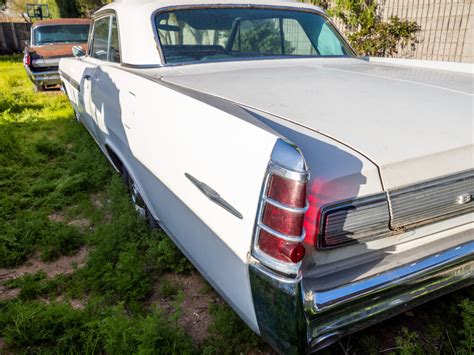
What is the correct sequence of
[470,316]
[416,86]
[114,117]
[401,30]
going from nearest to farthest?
[470,316], [416,86], [114,117], [401,30]

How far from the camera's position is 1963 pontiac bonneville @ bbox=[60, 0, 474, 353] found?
4.10ft

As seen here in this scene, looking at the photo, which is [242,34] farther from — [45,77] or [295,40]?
[45,77]

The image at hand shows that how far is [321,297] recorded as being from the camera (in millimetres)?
1268

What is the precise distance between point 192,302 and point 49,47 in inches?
319

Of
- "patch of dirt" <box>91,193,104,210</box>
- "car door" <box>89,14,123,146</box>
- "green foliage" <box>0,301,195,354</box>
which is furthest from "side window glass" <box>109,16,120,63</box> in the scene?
"green foliage" <box>0,301,195,354</box>

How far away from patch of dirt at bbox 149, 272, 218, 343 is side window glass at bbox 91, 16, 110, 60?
214 centimetres

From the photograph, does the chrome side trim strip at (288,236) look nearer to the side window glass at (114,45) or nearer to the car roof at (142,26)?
the car roof at (142,26)

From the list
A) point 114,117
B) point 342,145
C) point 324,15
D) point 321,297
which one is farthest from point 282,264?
point 324,15

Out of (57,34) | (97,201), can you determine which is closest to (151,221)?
(97,201)

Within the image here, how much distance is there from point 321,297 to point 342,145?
1.73 ft

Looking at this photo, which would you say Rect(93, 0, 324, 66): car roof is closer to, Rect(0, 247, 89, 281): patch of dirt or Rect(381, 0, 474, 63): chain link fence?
Rect(0, 247, 89, 281): patch of dirt

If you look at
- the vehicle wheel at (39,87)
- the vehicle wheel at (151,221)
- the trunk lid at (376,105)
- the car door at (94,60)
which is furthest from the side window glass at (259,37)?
the vehicle wheel at (39,87)

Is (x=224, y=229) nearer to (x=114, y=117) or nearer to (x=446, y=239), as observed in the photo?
(x=446, y=239)

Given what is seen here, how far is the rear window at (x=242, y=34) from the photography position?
8.87 ft
